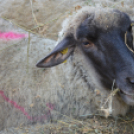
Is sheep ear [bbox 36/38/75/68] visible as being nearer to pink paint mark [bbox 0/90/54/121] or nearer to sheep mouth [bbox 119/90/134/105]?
pink paint mark [bbox 0/90/54/121]

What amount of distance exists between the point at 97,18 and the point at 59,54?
0.53 meters

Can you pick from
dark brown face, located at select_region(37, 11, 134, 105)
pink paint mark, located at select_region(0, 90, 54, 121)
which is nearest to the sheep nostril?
dark brown face, located at select_region(37, 11, 134, 105)

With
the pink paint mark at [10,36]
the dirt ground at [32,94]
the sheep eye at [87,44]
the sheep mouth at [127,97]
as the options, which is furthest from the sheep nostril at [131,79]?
the pink paint mark at [10,36]

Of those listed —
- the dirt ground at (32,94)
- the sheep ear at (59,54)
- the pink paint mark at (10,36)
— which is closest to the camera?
the sheep ear at (59,54)

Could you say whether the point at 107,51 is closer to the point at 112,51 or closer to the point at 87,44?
the point at 112,51

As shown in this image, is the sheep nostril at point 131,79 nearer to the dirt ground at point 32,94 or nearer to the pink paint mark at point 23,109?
the dirt ground at point 32,94

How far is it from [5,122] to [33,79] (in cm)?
60

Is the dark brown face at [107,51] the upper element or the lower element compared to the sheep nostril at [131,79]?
upper

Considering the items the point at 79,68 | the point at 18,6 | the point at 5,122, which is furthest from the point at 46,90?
the point at 18,6

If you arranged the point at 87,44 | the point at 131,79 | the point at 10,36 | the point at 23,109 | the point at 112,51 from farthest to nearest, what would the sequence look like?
1. the point at 10,36
2. the point at 23,109
3. the point at 87,44
4. the point at 112,51
5. the point at 131,79

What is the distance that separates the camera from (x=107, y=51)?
5.90 feet

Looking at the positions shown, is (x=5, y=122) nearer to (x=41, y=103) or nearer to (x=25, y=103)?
(x=25, y=103)

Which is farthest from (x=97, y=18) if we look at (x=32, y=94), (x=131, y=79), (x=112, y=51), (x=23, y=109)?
(x=23, y=109)

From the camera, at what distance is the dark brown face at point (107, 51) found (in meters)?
1.74
